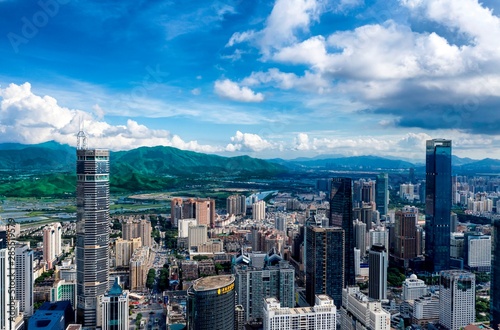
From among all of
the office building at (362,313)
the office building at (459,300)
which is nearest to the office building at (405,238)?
the office building at (459,300)

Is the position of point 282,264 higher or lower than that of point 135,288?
higher

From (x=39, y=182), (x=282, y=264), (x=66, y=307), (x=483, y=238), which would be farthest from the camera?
(x=39, y=182)

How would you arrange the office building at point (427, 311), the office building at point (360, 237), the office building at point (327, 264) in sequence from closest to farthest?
the office building at point (427, 311) → the office building at point (327, 264) → the office building at point (360, 237)

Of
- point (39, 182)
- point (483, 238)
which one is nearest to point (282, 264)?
point (483, 238)

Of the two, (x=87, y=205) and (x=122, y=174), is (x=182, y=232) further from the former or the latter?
(x=122, y=174)

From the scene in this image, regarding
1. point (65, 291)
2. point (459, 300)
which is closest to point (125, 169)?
point (65, 291)

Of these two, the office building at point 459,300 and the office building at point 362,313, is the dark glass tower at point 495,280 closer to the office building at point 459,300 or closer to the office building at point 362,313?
the office building at point 459,300
